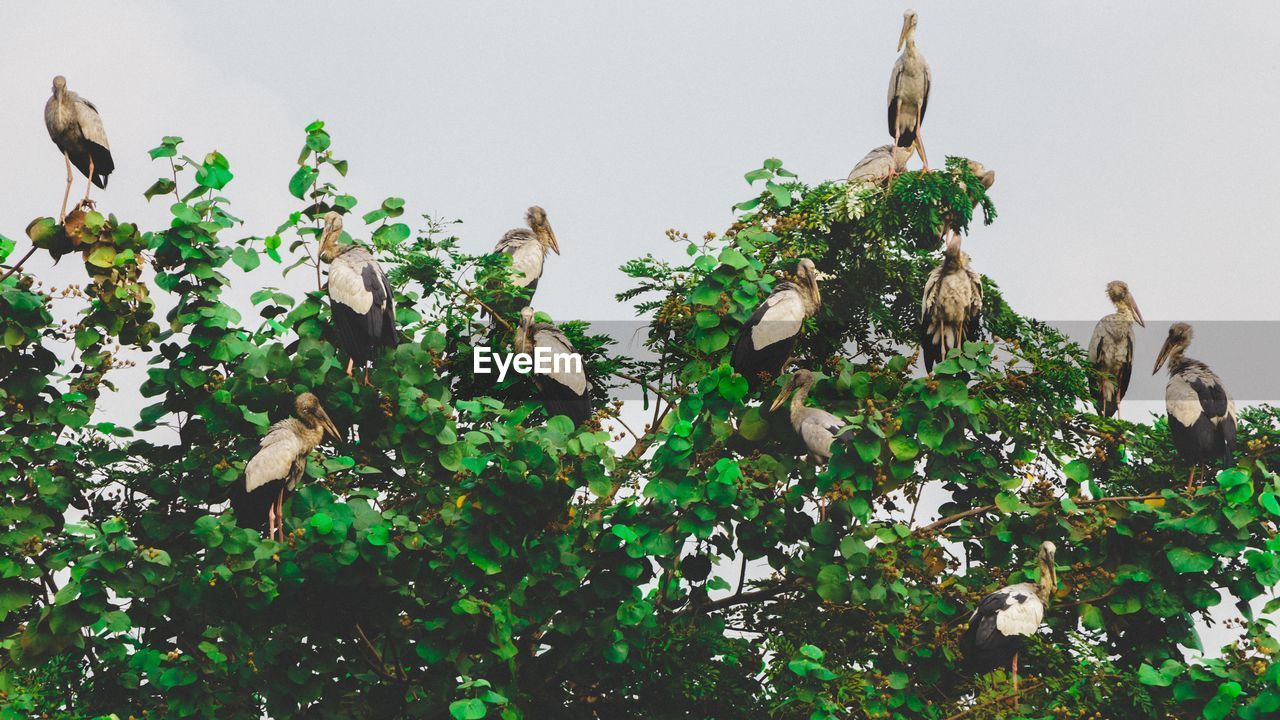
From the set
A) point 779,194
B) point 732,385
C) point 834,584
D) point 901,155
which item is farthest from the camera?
point 901,155

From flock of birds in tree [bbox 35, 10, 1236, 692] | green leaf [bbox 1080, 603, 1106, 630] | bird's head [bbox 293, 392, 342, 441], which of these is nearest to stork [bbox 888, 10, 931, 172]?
flock of birds in tree [bbox 35, 10, 1236, 692]

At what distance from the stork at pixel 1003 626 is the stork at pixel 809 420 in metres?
1.36

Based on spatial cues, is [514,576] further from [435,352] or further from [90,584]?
[90,584]

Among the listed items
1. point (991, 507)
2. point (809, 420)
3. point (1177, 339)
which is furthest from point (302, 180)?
point (1177, 339)

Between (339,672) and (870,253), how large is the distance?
5052mm

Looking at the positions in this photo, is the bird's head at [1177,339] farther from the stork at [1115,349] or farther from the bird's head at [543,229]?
the bird's head at [543,229]

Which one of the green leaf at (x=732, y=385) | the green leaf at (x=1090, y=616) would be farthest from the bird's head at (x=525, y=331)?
the green leaf at (x=1090, y=616)

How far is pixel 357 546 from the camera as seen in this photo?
885 centimetres

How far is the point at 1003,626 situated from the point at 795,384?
2060 millimetres

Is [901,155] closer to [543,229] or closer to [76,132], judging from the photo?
[543,229]

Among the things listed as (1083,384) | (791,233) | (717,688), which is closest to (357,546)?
(717,688)

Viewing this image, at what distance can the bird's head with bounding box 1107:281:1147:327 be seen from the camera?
13.0 metres

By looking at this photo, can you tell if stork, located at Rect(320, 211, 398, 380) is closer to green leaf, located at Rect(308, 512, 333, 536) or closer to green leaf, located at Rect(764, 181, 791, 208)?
green leaf, located at Rect(308, 512, 333, 536)

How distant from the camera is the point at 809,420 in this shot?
9.82m
